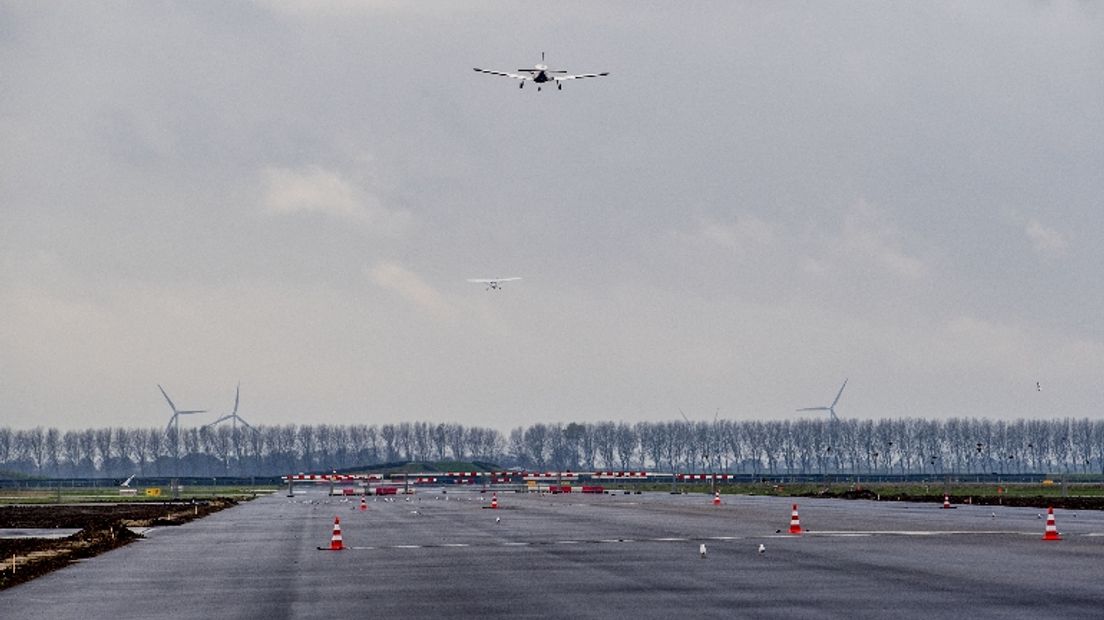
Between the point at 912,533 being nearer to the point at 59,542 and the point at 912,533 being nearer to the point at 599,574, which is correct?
the point at 599,574

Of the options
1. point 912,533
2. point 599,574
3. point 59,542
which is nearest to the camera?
point 599,574

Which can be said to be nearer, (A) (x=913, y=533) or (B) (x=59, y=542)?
(A) (x=913, y=533)

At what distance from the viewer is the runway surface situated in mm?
26344

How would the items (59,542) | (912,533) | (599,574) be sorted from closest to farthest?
1. (599,574)
2. (912,533)
3. (59,542)

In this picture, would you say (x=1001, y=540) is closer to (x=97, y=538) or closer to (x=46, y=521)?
(x=97, y=538)

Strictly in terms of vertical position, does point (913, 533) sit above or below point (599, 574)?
below

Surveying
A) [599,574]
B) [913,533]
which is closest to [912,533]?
[913,533]

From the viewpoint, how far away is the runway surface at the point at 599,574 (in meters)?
26.3

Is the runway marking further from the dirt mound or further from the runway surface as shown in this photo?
the dirt mound

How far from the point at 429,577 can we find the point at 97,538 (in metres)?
25.9

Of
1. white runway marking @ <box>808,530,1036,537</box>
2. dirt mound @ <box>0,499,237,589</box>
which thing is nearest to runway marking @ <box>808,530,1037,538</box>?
white runway marking @ <box>808,530,1036,537</box>

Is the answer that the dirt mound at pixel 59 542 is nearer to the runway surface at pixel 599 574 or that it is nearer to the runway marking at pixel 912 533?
the runway surface at pixel 599 574

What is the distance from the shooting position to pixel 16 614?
27578 mm

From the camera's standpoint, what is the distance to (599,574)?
34094mm
